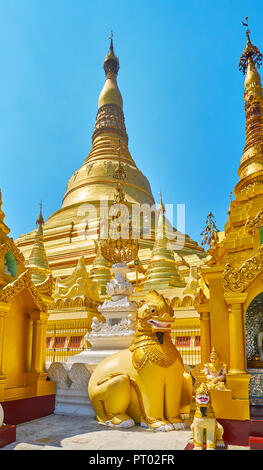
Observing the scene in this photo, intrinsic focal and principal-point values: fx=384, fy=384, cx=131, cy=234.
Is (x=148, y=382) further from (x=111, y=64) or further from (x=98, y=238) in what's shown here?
(x=111, y=64)

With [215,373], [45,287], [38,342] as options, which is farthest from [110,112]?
[215,373]

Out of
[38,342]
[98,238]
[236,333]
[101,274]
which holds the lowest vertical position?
[38,342]

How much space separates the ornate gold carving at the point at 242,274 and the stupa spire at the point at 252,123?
6795 millimetres

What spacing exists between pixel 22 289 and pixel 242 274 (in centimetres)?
322

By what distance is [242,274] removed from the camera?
181 inches

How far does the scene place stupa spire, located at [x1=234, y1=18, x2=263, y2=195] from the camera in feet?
37.6

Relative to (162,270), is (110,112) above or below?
above

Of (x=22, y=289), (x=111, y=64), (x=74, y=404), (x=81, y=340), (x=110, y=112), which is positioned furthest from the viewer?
(x=111, y=64)

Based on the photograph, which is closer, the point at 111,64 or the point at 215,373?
the point at 215,373

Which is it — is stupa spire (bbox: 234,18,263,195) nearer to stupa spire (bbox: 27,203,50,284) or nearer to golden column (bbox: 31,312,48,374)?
golden column (bbox: 31,312,48,374)

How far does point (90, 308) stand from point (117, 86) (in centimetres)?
2391

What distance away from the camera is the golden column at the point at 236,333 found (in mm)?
4438

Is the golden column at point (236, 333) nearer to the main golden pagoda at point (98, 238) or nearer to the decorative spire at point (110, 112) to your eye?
the main golden pagoda at point (98, 238)
